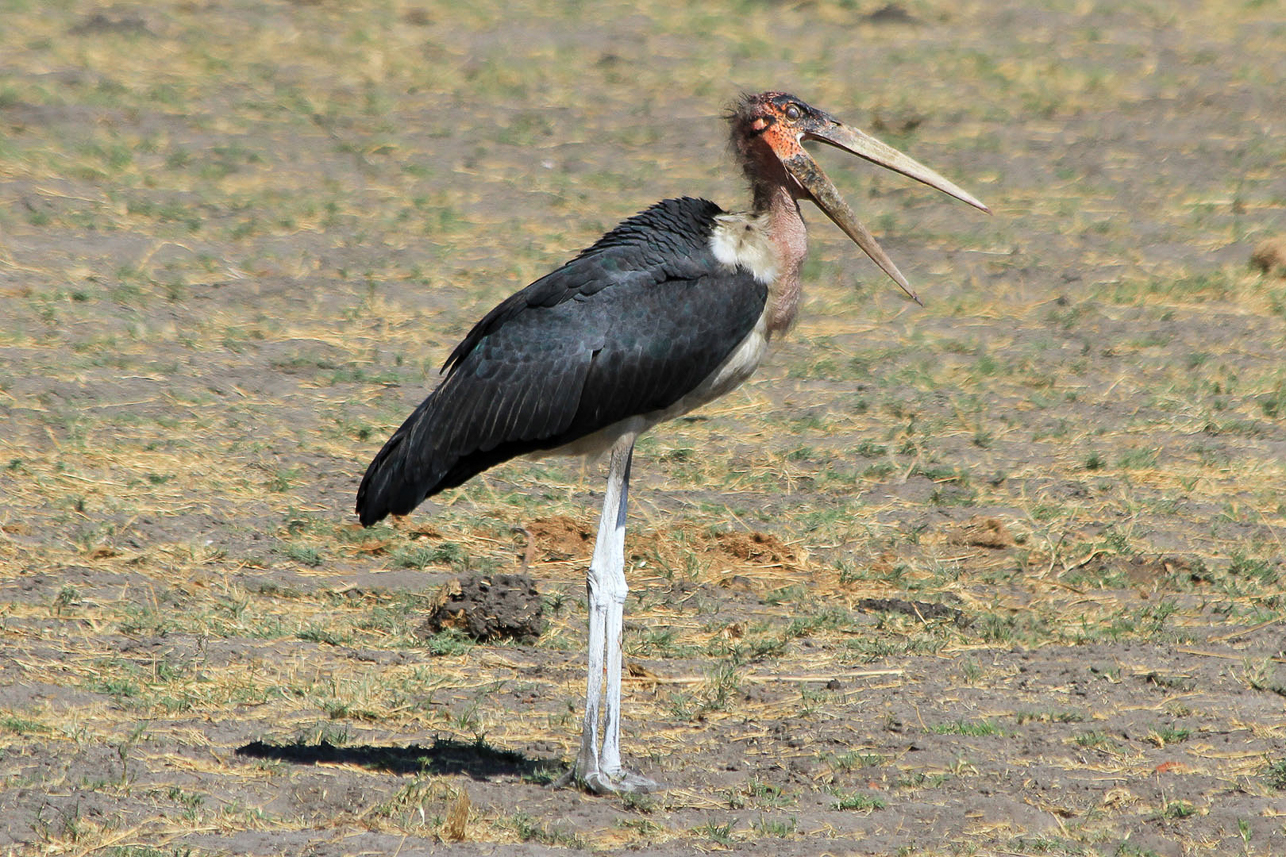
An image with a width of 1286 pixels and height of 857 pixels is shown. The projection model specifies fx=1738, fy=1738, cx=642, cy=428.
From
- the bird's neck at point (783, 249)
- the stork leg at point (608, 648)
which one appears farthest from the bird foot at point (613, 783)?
the bird's neck at point (783, 249)

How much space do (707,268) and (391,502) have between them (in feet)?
3.64

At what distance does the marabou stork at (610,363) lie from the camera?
472 centimetres

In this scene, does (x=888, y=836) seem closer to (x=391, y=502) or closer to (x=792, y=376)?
(x=391, y=502)

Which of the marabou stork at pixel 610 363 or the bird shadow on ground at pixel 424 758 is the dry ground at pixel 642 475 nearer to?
the bird shadow on ground at pixel 424 758

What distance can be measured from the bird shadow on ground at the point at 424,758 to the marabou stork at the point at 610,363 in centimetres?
20

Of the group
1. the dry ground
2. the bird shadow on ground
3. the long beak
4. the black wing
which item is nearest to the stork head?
the long beak

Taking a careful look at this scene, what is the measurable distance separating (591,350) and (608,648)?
0.81 meters

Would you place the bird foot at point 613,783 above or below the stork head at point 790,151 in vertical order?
below

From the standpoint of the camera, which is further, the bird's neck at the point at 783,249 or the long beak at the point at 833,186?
the long beak at the point at 833,186

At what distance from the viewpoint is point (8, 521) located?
251 inches

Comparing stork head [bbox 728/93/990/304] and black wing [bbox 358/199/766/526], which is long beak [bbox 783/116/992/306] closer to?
stork head [bbox 728/93/990/304]

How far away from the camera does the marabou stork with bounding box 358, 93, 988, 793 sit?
4723 millimetres

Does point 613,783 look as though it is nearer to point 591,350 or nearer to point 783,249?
point 591,350

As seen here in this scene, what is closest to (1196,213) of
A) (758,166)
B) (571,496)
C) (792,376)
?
(792,376)
